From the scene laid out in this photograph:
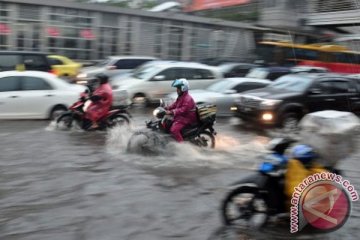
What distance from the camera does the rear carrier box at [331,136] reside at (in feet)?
19.3

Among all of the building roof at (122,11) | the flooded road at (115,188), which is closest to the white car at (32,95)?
the flooded road at (115,188)

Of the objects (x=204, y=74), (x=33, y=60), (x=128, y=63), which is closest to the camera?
(x=33, y=60)

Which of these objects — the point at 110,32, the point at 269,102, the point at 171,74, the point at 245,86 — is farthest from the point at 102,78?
the point at 110,32

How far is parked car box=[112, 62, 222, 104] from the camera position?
1745 centimetres

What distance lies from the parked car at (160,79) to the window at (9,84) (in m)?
4.36

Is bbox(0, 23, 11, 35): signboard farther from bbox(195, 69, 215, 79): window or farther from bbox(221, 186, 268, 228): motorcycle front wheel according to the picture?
bbox(221, 186, 268, 228): motorcycle front wheel

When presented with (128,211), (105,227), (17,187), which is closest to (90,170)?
(17,187)

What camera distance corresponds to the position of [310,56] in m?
30.7

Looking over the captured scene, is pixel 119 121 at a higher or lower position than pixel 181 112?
lower

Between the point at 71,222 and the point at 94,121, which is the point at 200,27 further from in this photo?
the point at 71,222

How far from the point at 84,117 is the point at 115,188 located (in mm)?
4945

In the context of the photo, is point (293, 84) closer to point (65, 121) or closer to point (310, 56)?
point (65, 121)

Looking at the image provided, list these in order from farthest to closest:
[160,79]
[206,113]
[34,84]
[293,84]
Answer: [160,79] < [293,84] < [34,84] < [206,113]

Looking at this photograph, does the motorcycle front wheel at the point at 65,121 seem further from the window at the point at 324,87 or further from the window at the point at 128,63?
the window at the point at 128,63
